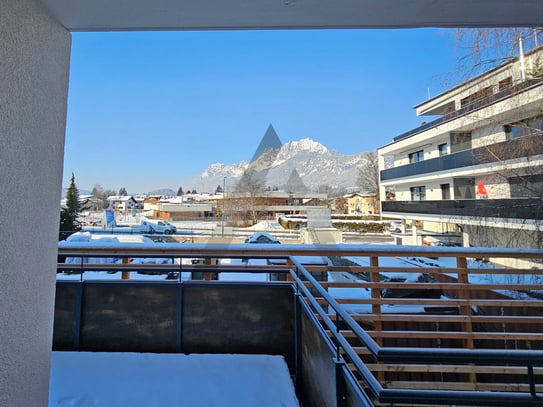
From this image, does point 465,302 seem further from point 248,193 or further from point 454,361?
point 248,193

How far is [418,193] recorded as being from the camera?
5.49 metres

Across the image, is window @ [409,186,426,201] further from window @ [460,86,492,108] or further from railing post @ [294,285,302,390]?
railing post @ [294,285,302,390]

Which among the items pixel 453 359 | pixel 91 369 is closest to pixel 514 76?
pixel 453 359

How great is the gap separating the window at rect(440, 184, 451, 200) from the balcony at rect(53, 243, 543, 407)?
3.04m

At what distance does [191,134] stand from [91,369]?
3.71 metres

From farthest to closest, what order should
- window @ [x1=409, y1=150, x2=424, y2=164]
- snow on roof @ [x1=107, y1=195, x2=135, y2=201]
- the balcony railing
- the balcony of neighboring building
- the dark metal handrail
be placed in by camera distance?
window @ [x1=409, y1=150, x2=424, y2=164], snow on roof @ [x1=107, y1=195, x2=135, y2=201], the balcony of neighboring building, the balcony railing, the dark metal handrail

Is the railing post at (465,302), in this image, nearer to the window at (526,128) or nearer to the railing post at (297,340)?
the railing post at (297,340)

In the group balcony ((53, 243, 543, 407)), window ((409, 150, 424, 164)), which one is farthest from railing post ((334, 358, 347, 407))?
window ((409, 150, 424, 164))

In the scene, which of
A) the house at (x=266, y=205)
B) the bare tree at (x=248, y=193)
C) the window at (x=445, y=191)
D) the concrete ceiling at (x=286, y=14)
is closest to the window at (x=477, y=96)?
the window at (x=445, y=191)

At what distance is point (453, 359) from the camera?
704 mm

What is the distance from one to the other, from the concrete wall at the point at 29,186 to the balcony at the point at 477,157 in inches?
189

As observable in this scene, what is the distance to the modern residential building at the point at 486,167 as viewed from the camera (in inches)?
122

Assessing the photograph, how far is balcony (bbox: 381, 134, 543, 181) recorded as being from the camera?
318 cm

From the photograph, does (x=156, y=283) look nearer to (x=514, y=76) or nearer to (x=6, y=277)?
(x=6, y=277)
